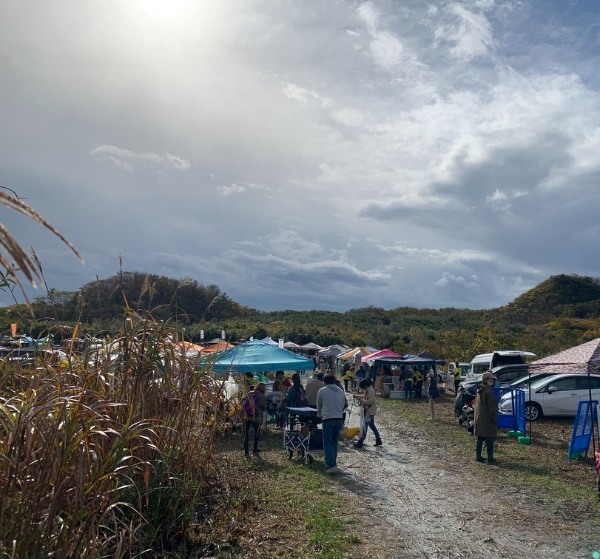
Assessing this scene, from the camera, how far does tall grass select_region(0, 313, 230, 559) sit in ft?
11.2

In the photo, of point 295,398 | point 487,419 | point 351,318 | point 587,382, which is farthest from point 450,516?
point 351,318

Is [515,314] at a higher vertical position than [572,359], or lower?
higher

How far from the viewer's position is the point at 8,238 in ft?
5.88

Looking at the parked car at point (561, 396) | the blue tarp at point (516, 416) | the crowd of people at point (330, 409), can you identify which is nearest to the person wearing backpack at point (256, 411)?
the crowd of people at point (330, 409)

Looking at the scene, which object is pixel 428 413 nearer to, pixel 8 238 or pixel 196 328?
pixel 196 328

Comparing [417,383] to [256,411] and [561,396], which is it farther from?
[256,411]

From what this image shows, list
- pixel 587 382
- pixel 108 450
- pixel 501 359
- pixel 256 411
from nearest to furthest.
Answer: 1. pixel 108 450
2. pixel 256 411
3. pixel 587 382
4. pixel 501 359

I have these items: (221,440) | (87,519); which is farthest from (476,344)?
(87,519)

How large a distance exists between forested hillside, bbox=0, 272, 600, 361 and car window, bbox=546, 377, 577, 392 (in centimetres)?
953

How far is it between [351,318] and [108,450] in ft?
225

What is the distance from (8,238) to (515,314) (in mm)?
63713

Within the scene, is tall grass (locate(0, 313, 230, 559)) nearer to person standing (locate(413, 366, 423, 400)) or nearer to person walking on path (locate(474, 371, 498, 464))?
person walking on path (locate(474, 371, 498, 464))

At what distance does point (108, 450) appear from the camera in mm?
4266

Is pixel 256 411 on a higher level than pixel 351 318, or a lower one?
lower
